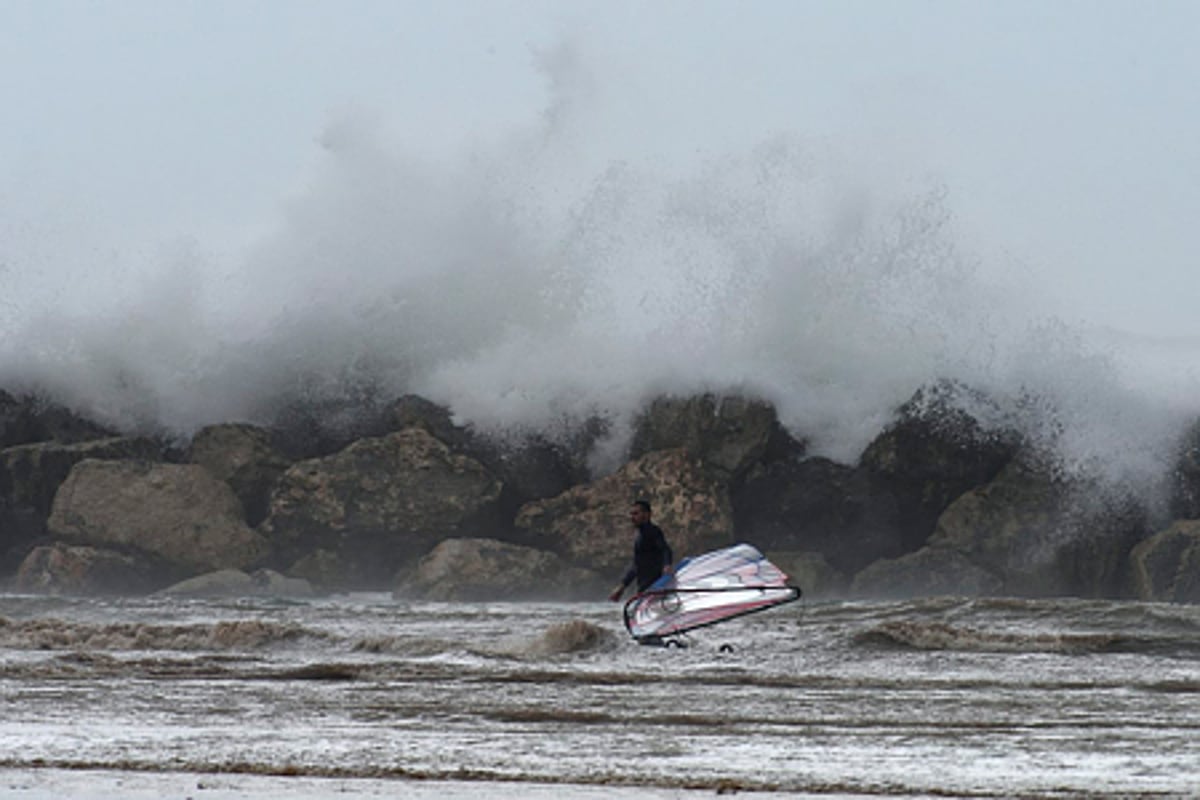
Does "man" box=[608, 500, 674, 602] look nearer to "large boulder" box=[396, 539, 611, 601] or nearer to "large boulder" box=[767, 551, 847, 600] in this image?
"large boulder" box=[396, 539, 611, 601]

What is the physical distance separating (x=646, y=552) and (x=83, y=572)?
6960 mm

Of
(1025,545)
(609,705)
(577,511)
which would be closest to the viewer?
(609,705)

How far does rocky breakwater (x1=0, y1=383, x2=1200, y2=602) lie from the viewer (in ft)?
48.4

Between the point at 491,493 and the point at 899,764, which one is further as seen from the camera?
the point at 491,493

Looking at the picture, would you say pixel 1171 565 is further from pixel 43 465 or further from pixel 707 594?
pixel 43 465

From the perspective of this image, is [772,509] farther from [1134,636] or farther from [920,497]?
[1134,636]

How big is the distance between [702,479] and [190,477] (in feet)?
18.3

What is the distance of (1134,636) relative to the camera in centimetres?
943

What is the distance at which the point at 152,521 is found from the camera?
15930mm

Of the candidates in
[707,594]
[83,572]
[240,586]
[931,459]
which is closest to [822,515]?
[931,459]

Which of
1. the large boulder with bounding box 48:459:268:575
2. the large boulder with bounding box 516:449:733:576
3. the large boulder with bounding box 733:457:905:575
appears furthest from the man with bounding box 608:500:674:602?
the large boulder with bounding box 48:459:268:575

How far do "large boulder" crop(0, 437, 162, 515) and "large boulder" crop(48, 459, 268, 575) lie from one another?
0.86 meters

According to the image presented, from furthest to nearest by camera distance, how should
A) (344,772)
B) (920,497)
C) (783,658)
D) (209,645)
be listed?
1. (920,497)
2. (209,645)
3. (783,658)
4. (344,772)

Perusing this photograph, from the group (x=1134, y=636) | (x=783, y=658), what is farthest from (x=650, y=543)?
(x=1134, y=636)
